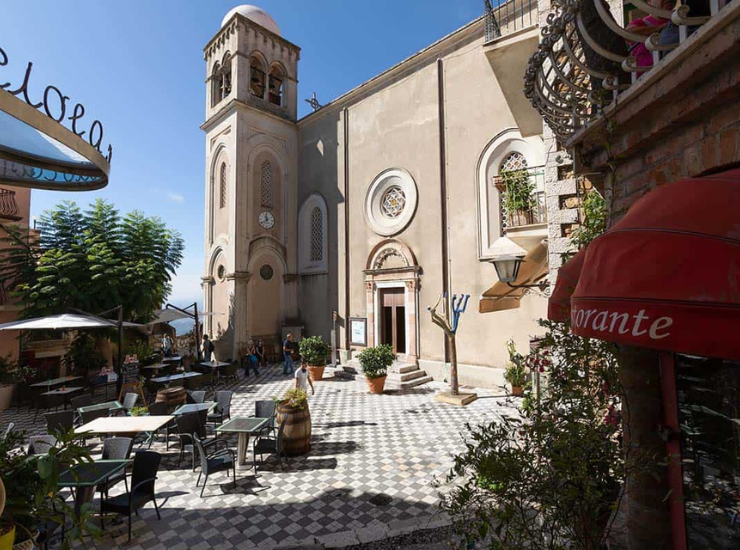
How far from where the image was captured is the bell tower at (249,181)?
1753 cm

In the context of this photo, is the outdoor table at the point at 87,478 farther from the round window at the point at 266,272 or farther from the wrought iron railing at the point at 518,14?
the round window at the point at 266,272

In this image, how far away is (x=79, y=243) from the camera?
13.1 metres

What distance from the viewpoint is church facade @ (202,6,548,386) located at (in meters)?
12.4

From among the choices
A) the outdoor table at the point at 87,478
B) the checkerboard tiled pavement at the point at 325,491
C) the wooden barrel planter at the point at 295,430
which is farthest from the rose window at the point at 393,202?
the outdoor table at the point at 87,478

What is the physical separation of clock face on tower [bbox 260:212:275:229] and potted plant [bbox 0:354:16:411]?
33.5 ft

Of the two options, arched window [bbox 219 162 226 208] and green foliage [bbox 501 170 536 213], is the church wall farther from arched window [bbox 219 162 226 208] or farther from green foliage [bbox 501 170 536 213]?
arched window [bbox 219 162 226 208]

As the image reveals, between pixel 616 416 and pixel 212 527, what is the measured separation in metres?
4.89

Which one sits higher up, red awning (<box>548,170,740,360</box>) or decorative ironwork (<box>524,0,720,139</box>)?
decorative ironwork (<box>524,0,720,139</box>)

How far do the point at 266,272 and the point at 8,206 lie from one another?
387 inches

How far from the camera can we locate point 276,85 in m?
20.1

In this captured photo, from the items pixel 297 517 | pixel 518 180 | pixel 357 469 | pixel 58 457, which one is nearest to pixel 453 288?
pixel 518 180

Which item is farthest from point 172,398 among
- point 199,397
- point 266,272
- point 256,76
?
point 256,76

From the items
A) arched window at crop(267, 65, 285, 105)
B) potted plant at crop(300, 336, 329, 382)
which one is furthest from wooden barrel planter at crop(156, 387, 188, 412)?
arched window at crop(267, 65, 285, 105)

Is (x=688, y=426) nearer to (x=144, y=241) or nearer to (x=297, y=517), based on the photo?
(x=297, y=517)
